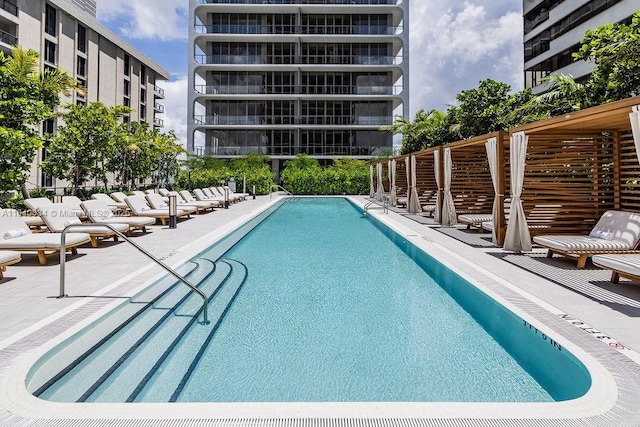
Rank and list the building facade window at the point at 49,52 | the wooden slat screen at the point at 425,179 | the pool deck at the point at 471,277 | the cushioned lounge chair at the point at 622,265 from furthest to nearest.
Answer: the building facade window at the point at 49,52 → the wooden slat screen at the point at 425,179 → the cushioned lounge chair at the point at 622,265 → the pool deck at the point at 471,277

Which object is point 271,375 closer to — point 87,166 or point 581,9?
point 87,166

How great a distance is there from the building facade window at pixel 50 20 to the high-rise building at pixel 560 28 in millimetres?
30647

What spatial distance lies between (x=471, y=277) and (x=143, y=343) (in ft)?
13.5

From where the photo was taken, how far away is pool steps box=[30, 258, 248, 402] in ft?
10.5

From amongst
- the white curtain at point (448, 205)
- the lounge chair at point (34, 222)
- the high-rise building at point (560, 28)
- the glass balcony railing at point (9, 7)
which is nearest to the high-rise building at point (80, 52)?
the glass balcony railing at point (9, 7)

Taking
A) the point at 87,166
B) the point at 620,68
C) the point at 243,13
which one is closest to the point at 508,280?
the point at 620,68

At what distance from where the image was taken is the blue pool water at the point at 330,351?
3.22 meters

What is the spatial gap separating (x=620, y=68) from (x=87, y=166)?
57.1 ft

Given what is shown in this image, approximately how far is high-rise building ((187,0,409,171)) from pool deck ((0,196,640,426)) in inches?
1219

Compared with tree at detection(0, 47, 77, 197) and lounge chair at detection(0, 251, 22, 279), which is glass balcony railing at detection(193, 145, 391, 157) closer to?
tree at detection(0, 47, 77, 197)

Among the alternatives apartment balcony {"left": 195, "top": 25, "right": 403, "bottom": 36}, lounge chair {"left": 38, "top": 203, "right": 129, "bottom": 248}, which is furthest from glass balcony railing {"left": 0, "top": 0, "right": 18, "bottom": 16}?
lounge chair {"left": 38, "top": 203, "right": 129, "bottom": 248}

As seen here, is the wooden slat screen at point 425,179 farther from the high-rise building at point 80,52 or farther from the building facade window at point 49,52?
the building facade window at point 49,52

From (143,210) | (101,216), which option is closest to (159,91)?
(143,210)

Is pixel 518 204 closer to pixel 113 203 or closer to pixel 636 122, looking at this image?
pixel 636 122
